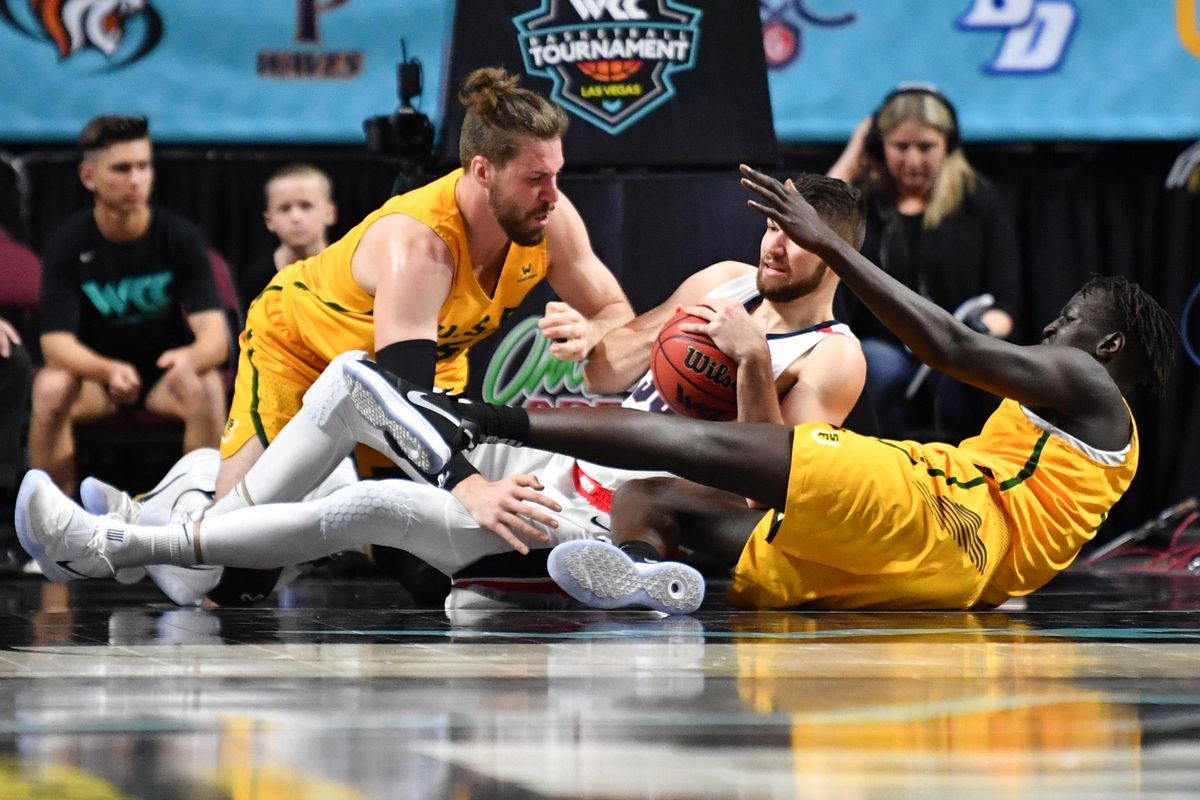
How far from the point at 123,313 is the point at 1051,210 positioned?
3.64 m

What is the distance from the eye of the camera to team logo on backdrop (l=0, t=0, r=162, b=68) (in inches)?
247

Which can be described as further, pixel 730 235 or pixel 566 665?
pixel 730 235

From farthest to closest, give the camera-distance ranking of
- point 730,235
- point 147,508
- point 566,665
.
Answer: point 730,235
point 147,508
point 566,665

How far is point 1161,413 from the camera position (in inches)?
275

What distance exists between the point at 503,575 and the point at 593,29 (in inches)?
73.4

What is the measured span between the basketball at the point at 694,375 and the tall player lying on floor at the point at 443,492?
6 centimetres

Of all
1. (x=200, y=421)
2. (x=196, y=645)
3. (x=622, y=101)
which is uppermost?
(x=622, y=101)

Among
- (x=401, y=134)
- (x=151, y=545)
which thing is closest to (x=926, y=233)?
(x=401, y=134)

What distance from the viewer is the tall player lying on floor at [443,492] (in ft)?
12.3

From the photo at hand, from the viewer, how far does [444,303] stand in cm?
419

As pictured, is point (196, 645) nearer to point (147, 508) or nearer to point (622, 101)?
point (147, 508)

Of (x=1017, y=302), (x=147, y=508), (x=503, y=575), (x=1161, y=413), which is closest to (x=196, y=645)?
(x=503, y=575)

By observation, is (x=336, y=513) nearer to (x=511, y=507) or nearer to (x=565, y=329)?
(x=511, y=507)

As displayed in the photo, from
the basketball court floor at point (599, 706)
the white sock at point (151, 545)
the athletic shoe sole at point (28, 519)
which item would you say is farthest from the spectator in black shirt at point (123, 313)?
the basketball court floor at point (599, 706)
